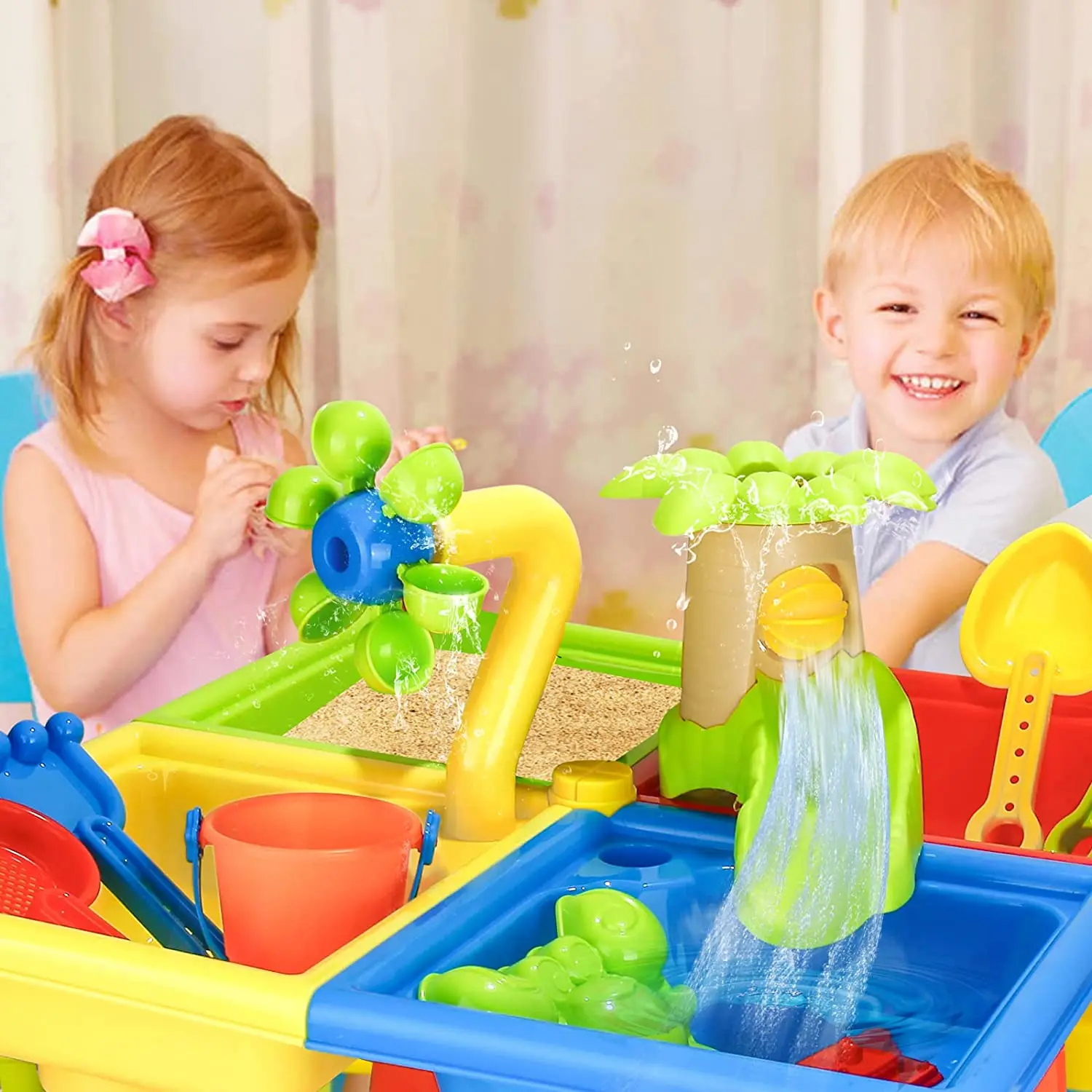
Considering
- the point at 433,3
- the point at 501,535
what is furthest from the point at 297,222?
the point at 501,535

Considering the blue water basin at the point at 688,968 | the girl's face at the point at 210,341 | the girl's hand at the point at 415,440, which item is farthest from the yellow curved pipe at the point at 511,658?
the girl's face at the point at 210,341

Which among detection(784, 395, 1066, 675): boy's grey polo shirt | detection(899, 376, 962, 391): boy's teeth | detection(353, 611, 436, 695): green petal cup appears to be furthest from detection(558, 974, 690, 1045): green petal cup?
detection(899, 376, 962, 391): boy's teeth

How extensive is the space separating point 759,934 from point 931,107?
31.5 inches

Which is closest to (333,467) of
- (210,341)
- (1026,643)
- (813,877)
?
(813,877)

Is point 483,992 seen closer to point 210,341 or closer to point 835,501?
point 835,501

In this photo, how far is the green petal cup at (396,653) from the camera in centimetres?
55

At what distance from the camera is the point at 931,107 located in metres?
1.18

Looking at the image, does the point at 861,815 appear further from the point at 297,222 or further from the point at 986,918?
the point at 297,222

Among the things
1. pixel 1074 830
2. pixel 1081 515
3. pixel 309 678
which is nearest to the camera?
pixel 1074 830

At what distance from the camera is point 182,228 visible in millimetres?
1319

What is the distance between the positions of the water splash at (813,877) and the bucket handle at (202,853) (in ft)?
0.34

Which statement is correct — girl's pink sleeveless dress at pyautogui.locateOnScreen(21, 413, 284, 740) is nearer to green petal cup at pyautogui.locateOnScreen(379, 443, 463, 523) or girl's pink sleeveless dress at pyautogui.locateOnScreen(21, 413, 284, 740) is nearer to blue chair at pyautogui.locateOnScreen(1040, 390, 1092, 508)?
blue chair at pyautogui.locateOnScreen(1040, 390, 1092, 508)

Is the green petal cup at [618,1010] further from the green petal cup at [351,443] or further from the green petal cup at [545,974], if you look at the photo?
the green petal cup at [351,443]

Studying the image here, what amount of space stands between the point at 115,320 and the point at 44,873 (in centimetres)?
88
